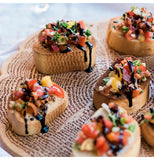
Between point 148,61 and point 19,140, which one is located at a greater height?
point 148,61

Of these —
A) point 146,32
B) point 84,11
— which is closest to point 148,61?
point 146,32

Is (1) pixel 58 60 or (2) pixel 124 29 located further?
(2) pixel 124 29

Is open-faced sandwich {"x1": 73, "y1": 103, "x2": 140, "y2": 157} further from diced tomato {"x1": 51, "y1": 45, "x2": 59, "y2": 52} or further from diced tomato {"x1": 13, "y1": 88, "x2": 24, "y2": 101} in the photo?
diced tomato {"x1": 51, "y1": 45, "x2": 59, "y2": 52}

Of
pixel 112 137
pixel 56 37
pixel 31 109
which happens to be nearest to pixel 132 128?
pixel 112 137

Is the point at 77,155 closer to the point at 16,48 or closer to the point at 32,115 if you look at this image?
the point at 32,115

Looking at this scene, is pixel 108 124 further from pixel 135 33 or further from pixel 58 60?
pixel 135 33

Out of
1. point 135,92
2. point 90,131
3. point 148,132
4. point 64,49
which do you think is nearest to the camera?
Answer: point 90,131

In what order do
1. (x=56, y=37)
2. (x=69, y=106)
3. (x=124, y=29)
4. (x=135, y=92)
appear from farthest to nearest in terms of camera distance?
(x=124, y=29), (x=56, y=37), (x=69, y=106), (x=135, y=92)
